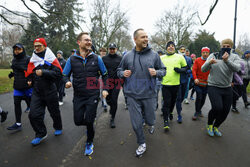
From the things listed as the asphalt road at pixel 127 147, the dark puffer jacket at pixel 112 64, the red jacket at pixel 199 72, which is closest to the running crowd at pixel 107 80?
the asphalt road at pixel 127 147

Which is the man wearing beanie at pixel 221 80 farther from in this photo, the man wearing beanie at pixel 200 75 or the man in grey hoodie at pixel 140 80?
the man in grey hoodie at pixel 140 80

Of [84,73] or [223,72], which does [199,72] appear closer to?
[223,72]

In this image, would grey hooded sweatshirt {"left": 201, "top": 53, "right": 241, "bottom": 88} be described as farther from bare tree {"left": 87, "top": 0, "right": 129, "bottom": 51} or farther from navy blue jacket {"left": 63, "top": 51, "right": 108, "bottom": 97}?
bare tree {"left": 87, "top": 0, "right": 129, "bottom": 51}

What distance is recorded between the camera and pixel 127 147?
291 centimetres

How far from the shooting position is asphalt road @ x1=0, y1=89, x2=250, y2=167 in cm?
244

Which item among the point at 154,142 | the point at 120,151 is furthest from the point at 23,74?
the point at 154,142

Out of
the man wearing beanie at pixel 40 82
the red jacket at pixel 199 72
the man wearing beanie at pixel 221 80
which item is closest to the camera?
the man wearing beanie at pixel 40 82

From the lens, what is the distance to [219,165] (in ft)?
7.76

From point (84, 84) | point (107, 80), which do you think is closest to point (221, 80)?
point (107, 80)

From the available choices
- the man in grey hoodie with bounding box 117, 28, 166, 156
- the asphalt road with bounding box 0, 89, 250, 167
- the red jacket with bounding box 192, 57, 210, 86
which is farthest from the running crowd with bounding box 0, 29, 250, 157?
the red jacket with bounding box 192, 57, 210, 86

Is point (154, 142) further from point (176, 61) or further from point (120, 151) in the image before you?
point (176, 61)

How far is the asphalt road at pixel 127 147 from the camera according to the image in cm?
244

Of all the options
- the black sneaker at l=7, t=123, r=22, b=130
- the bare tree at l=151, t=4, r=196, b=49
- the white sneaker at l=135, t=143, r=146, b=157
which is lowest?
the white sneaker at l=135, t=143, r=146, b=157

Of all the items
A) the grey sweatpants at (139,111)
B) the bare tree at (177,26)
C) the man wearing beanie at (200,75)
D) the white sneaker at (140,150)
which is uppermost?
the bare tree at (177,26)
